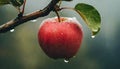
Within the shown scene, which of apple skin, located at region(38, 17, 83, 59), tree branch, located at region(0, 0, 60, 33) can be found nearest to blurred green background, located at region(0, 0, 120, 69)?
apple skin, located at region(38, 17, 83, 59)

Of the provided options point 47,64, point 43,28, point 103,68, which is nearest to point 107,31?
point 103,68

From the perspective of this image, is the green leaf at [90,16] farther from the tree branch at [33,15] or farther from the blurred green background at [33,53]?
the blurred green background at [33,53]

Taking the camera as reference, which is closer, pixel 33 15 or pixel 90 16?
pixel 33 15

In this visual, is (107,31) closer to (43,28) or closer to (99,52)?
(99,52)

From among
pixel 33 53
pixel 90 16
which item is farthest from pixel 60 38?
pixel 33 53

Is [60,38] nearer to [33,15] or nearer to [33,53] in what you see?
[33,15]

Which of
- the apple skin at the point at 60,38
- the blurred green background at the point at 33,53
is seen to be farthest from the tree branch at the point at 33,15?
the blurred green background at the point at 33,53
